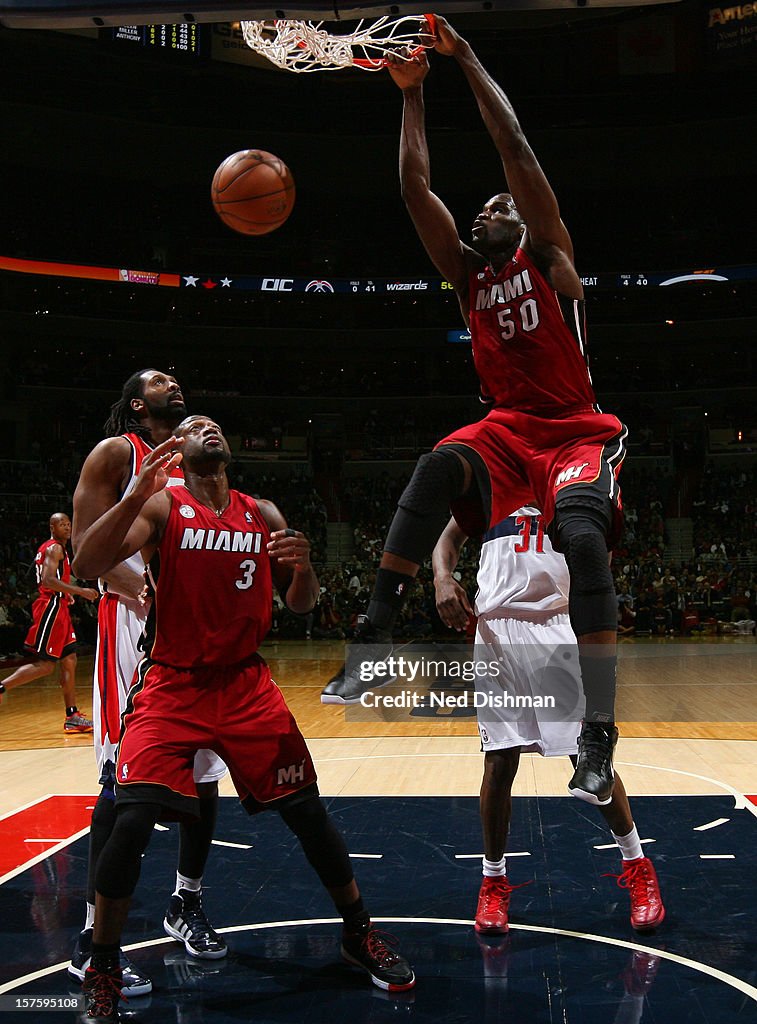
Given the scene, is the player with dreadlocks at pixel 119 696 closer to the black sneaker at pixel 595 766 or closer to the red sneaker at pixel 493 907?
the red sneaker at pixel 493 907

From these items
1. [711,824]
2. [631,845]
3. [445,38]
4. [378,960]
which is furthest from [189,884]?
[445,38]

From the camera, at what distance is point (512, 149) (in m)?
3.20

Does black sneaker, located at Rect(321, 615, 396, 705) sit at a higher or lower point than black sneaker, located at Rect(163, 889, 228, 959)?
higher

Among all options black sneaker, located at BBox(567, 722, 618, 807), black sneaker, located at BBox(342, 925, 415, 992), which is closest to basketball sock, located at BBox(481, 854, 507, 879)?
black sneaker, located at BBox(342, 925, 415, 992)

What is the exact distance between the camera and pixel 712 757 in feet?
25.4

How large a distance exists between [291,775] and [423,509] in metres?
1.21

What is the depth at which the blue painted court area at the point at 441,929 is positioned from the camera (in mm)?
3408

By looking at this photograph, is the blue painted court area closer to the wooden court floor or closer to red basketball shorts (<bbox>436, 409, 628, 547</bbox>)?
Answer: the wooden court floor

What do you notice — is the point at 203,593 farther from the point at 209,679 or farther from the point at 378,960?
the point at 378,960

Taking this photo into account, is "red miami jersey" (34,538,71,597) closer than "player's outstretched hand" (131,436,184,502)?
No

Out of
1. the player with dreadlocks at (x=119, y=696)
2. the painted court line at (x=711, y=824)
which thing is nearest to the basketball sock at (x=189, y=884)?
the player with dreadlocks at (x=119, y=696)

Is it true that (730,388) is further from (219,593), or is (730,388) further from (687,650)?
(219,593)

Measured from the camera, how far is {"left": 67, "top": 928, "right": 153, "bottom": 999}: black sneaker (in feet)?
11.6

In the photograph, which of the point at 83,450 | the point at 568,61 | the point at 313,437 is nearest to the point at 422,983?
the point at 83,450
